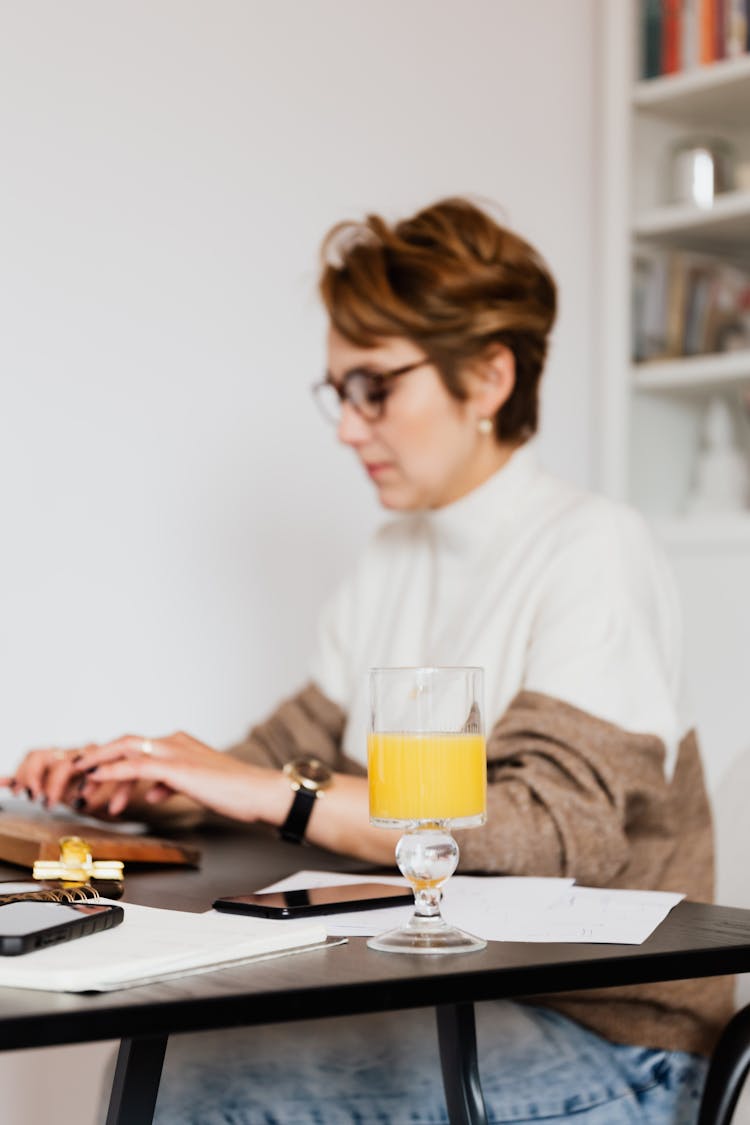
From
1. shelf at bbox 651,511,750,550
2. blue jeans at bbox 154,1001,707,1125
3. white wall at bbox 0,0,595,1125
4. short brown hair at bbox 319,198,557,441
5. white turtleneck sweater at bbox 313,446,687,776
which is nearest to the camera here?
blue jeans at bbox 154,1001,707,1125

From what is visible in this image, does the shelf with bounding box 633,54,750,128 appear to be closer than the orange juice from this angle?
No

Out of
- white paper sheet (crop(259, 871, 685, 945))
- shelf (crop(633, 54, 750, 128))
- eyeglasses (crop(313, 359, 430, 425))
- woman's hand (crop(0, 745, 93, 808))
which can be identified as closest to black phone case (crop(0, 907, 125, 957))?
white paper sheet (crop(259, 871, 685, 945))

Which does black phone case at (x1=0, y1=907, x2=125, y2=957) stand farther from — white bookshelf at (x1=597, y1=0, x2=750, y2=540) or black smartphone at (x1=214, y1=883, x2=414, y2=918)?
white bookshelf at (x1=597, y1=0, x2=750, y2=540)

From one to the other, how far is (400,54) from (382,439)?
154 centimetres

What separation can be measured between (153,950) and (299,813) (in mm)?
492

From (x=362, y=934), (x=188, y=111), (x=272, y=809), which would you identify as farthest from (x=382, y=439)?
(x=188, y=111)

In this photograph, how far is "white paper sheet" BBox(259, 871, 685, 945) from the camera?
92 centimetres

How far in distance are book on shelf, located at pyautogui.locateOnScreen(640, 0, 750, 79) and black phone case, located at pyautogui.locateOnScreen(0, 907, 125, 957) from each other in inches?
105

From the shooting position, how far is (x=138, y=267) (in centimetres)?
260

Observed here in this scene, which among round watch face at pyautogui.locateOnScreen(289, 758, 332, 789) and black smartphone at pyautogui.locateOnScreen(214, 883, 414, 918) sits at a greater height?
round watch face at pyautogui.locateOnScreen(289, 758, 332, 789)

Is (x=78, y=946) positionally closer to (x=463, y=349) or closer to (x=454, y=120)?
(x=463, y=349)

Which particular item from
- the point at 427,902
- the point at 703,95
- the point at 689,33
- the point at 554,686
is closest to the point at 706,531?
the point at 703,95

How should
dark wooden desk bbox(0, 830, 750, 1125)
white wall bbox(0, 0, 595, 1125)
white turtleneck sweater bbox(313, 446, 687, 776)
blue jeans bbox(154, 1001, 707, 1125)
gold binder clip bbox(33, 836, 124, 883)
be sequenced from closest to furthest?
dark wooden desk bbox(0, 830, 750, 1125)
gold binder clip bbox(33, 836, 124, 883)
blue jeans bbox(154, 1001, 707, 1125)
white turtleneck sweater bbox(313, 446, 687, 776)
white wall bbox(0, 0, 595, 1125)

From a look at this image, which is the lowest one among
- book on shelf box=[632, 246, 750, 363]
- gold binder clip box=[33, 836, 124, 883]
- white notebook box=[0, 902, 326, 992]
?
gold binder clip box=[33, 836, 124, 883]
